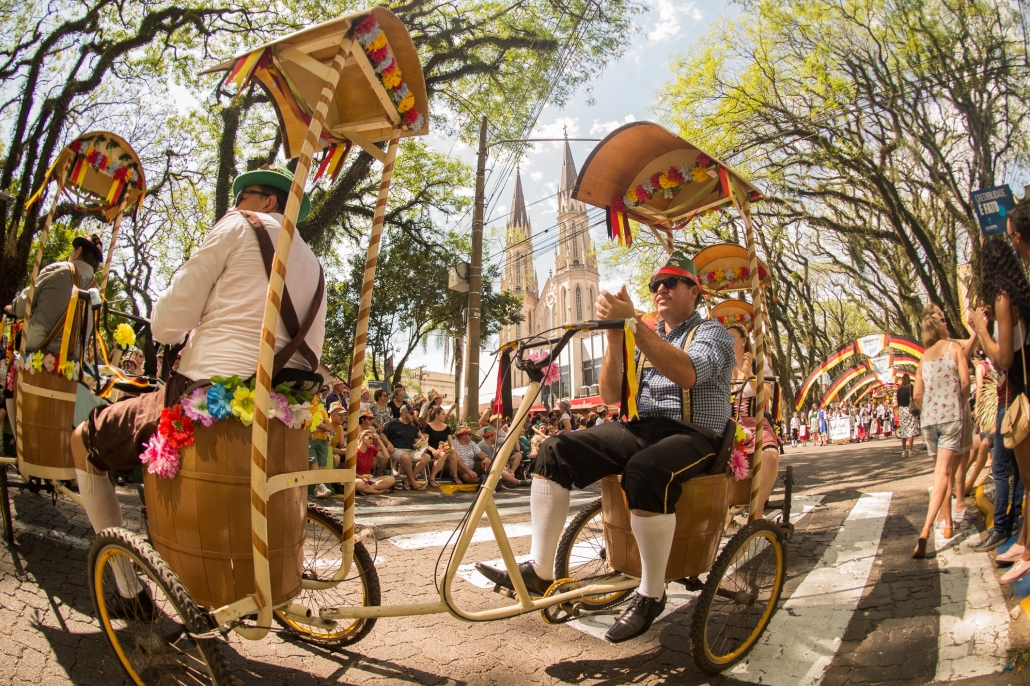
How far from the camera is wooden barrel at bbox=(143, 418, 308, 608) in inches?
86.7

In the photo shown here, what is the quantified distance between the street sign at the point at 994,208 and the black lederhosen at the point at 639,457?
251 centimetres

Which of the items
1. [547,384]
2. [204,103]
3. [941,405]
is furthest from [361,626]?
[204,103]

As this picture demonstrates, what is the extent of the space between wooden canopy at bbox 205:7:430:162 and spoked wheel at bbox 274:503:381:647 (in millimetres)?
1862

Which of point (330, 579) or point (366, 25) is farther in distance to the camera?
point (330, 579)

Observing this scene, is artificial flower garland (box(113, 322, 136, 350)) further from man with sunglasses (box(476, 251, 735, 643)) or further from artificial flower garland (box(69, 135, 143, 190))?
man with sunglasses (box(476, 251, 735, 643))

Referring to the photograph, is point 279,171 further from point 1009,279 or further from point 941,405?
point 941,405

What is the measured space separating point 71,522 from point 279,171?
3.91 metres

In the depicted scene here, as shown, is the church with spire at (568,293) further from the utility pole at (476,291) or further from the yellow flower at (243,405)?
the yellow flower at (243,405)

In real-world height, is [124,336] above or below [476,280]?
below

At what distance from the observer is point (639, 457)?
2928mm

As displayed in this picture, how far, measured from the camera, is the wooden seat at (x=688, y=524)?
119 inches

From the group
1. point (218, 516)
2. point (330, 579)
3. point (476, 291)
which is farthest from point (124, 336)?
point (476, 291)

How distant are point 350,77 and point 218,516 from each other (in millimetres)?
1973

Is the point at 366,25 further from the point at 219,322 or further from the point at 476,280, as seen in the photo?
the point at 476,280
